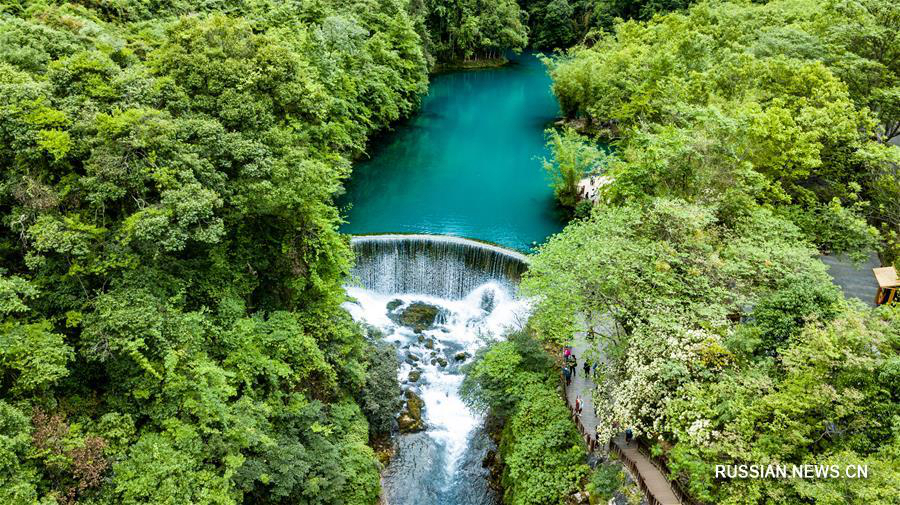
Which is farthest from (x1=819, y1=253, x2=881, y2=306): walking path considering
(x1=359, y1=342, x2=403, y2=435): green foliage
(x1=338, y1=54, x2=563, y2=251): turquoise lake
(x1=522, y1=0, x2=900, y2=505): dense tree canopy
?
(x1=359, y1=342, x2=403, y2=435): green foliage

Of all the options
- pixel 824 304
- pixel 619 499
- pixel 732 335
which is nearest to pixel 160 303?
pixel 619 499

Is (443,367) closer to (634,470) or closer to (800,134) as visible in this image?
(634,470)

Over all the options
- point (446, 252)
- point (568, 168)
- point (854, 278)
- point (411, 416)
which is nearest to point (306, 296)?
point (411, 416)

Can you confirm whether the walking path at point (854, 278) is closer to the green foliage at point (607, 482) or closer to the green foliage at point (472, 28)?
the green foliage at point (607, 482)

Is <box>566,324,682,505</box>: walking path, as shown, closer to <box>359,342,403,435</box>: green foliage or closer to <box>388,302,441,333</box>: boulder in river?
<box>359,342,403,435</box>: green foliage

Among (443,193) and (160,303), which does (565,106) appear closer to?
(443,193)

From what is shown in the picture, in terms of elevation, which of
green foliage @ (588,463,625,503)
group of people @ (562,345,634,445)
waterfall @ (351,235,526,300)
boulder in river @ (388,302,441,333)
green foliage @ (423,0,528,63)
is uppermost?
green foliage @ (423,0,528,63)
